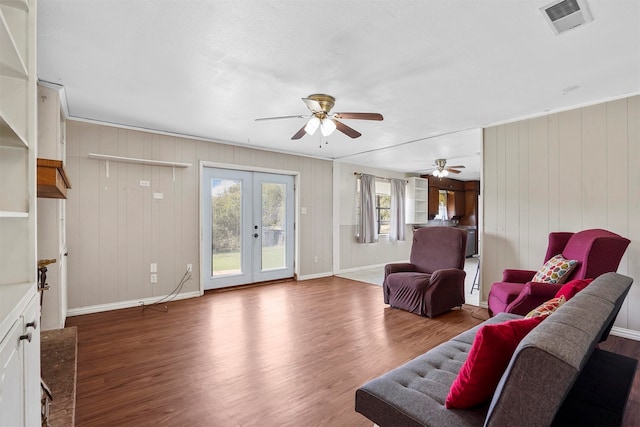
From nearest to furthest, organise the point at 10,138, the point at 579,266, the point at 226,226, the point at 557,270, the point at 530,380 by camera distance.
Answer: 1. the point at 530,380
2. the point at 10,138
3. the point at 579,266
4. the point at 557,270
5. the point at 226,226

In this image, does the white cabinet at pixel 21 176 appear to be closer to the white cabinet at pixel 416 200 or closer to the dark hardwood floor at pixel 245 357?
the dark hardwood floor at pixel 245 357

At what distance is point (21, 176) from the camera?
133 centimetres

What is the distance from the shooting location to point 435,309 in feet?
12.0

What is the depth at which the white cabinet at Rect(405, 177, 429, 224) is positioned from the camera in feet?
26.6

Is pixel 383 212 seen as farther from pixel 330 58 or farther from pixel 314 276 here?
pixel 330 58

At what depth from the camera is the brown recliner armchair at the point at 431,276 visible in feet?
12.1

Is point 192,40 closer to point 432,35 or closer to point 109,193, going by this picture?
point 432,35

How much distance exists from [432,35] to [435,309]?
289cm

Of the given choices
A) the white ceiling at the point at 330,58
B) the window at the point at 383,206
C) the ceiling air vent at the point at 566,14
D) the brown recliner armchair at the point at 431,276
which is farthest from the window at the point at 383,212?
the ceiling air vent at the point at 566,14

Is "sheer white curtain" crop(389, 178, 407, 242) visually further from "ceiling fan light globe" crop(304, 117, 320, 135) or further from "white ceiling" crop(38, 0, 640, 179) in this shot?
"ceiling fan light globe" crop(304, 117, 320, 135)

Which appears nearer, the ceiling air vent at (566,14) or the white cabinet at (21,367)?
the white cabinet at (21,367)

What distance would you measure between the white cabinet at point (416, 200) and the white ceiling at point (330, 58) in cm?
427

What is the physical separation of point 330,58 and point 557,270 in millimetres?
2758

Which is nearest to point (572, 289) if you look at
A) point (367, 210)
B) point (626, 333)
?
point (626, 333)
